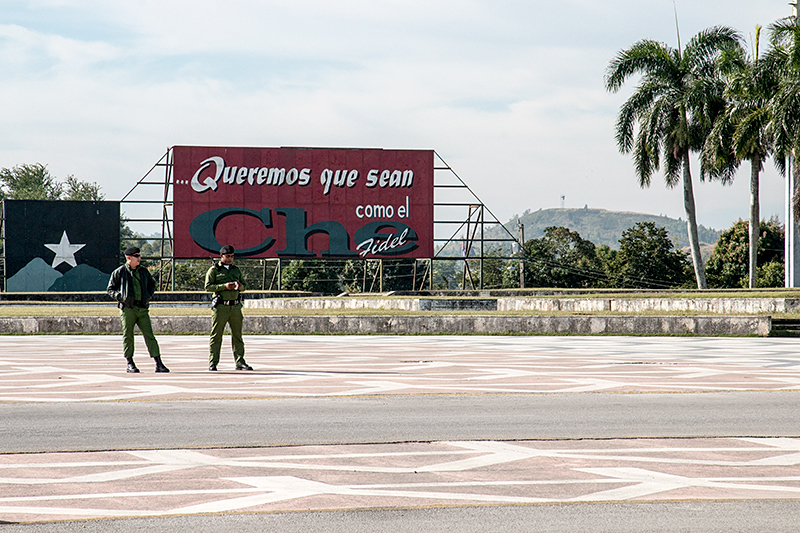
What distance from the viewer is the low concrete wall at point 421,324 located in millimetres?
22359

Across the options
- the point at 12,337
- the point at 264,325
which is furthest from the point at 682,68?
the point at 12,337

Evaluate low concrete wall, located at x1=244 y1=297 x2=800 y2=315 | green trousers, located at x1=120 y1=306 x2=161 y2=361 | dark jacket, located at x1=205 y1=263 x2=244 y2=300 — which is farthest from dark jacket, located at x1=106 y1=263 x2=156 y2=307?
low concrete wall, located at x1=244 y1=297 x2=800 y2=315

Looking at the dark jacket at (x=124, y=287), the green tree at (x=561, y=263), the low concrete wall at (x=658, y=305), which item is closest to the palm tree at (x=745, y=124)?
the low concrete wall at (x=658, y=305)

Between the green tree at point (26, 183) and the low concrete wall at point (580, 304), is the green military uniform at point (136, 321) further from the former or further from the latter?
the green tree at point (26, 183)

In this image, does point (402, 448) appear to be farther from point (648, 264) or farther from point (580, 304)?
point (648, 264)

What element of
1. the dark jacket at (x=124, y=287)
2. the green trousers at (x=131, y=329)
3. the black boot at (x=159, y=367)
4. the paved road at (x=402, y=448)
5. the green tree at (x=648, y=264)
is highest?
the green tree at (x=648, y=264)

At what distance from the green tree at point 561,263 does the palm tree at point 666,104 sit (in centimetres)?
1222

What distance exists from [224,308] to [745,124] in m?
26.1

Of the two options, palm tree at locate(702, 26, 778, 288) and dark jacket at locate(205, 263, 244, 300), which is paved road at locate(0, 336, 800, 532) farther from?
palm tree at locate(702, 26, 778, 288)

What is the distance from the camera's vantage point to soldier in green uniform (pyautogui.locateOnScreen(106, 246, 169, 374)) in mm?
12734

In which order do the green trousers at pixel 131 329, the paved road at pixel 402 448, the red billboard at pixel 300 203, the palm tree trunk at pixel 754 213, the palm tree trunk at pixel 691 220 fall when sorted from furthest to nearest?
the red billboard at pixel 300 203
the palm tree trunk at pixel 691 220
the palm tree trunk at pixel 754 213
the green trousers at pixel 131 329
the paved road at pixel 402 448

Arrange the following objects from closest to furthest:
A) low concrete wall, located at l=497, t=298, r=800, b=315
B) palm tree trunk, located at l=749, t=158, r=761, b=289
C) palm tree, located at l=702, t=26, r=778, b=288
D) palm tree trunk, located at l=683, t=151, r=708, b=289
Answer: low concrete wall, located at l=497, t=298, r=800, b=315 → palm tree, located at l=702, t=26, r=778, b=288 → palm tree trunk, located at l=749, t=158, r=761, b=289 → palm tree trunk, located at l=683, t=151, r=708, b=289

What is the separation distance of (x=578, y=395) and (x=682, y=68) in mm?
33875

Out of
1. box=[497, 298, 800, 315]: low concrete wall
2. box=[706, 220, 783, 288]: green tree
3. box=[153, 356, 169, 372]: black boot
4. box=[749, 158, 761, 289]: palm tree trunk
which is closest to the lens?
box=[153, 356, 169, 372]: black boot
